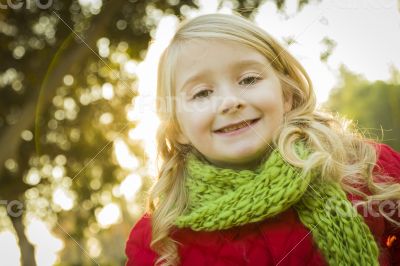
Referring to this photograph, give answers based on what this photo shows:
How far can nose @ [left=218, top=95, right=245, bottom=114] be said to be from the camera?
1.56m

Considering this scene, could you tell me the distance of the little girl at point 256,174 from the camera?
4.87ft

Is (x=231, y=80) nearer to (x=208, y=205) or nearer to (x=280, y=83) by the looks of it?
(x=280, y=83)

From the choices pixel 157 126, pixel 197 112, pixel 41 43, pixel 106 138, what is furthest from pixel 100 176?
pixel 197 112

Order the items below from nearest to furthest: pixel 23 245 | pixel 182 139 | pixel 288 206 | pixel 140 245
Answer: pixel 288 206
pixel 140 245
pixel 182 139
pixel 23 245

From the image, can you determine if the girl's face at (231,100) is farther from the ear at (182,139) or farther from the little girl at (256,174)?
the ear at (182,139)

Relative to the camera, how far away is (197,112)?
1.67m

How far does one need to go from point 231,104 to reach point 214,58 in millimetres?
168

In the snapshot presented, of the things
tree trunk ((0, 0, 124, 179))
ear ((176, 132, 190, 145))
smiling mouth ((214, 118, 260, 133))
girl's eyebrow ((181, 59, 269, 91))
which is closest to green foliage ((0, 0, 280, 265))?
tree trunk ((0, 0, 124, 179))

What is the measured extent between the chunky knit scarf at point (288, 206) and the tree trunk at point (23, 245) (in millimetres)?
2884

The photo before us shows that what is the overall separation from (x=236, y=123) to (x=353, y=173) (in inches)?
16.5

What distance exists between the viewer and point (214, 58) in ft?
5.28
